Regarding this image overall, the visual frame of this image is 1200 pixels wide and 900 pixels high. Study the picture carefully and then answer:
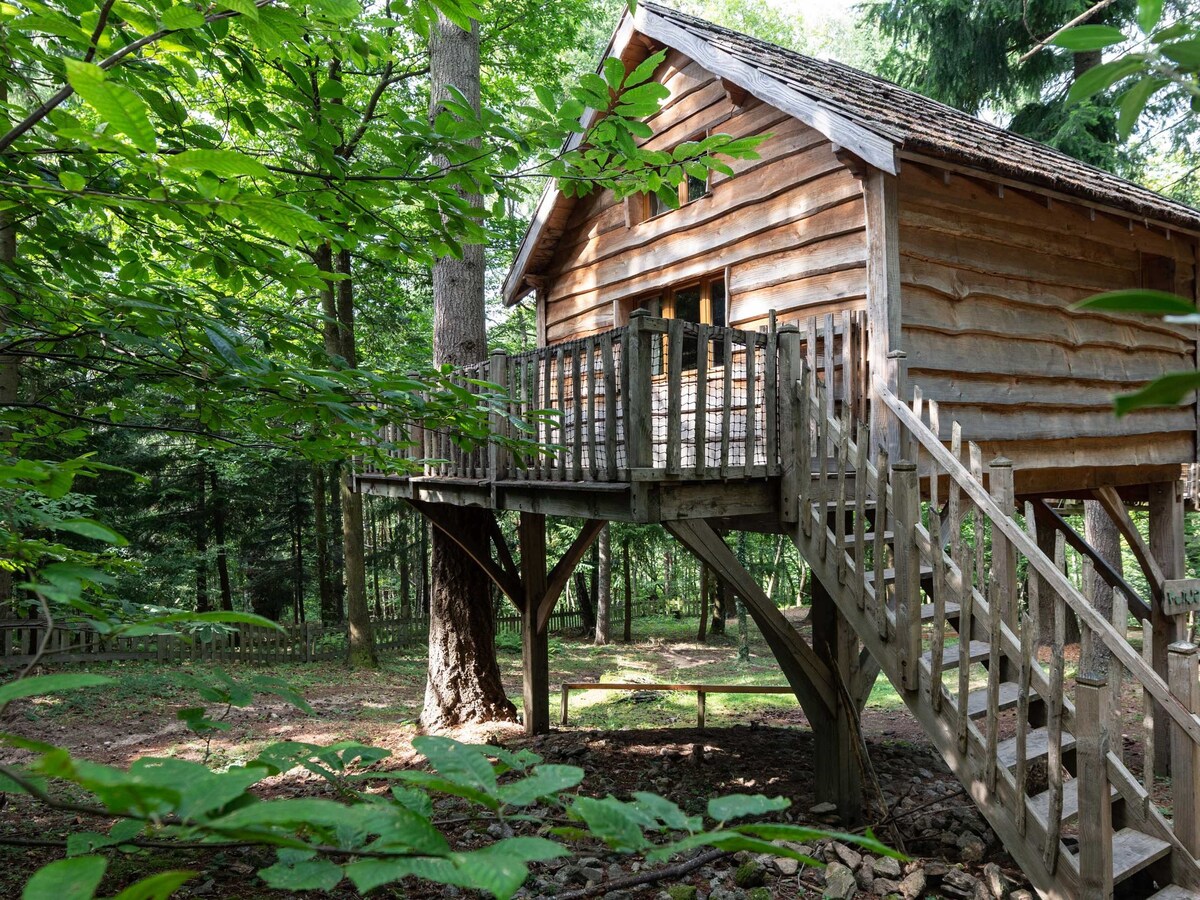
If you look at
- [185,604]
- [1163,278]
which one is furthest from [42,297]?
[185,604]

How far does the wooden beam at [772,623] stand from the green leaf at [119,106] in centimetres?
368

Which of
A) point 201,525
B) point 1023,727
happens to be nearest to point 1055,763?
point 1023,727

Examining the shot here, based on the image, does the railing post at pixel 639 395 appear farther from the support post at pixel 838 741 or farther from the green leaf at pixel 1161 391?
the green leaf at pixel 1161 391

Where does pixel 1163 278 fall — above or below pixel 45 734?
above

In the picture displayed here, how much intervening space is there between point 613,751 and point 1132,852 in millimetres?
4723

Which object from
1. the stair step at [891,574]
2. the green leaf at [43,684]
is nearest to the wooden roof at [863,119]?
the stair step at [891,574]

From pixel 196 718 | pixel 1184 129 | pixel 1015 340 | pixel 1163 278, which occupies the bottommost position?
pixel 196 718

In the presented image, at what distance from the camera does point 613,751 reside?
7.57 meters

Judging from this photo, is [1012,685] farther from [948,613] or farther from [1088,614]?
[1088,614]

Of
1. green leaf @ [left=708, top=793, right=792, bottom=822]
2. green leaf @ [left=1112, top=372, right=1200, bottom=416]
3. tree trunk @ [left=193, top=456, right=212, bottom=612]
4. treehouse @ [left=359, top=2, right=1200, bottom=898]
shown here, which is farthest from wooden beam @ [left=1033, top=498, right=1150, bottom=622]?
tree trunk @ [left=193, top=456, right=212, bottom=612]

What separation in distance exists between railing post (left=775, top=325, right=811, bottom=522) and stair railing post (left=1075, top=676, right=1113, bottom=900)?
1.94 meters

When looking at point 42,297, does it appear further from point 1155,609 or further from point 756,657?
point 756,657

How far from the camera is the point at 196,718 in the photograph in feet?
5.68

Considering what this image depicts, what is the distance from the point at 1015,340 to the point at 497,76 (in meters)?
10.6
